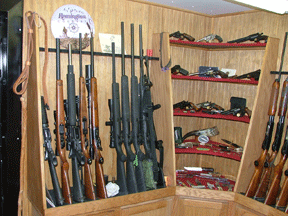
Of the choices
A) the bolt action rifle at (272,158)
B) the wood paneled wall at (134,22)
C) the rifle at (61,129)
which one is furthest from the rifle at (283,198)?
the rifle at (61,129)

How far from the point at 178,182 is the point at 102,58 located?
1.49 meters

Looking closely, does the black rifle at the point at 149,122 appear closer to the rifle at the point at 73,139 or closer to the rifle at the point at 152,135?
the rifle at the point at 152,135

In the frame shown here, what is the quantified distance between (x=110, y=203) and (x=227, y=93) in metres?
1.86

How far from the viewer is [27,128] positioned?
2549 mm

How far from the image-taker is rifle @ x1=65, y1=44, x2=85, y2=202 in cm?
241

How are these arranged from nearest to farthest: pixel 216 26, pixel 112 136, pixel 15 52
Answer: pixel 15 52 → pixel 112 136 → pixel 216 26

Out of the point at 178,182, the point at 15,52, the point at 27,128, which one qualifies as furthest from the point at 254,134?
the point at 15,52

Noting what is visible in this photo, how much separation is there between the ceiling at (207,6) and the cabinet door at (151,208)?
1994 millimetres

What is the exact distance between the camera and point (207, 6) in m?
3.06

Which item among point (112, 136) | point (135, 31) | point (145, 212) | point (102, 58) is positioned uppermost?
point (135, 31)

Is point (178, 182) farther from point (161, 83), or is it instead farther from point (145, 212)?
point (161, 83)

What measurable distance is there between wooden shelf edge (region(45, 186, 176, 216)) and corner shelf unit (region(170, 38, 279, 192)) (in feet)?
1.65

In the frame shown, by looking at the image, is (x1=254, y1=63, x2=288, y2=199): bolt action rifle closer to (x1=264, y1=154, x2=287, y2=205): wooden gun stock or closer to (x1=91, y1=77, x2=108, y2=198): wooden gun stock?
(x1=264, y1=154, x2=287, y2=205): wooden gun stock

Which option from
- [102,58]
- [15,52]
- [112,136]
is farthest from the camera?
[102,58]
